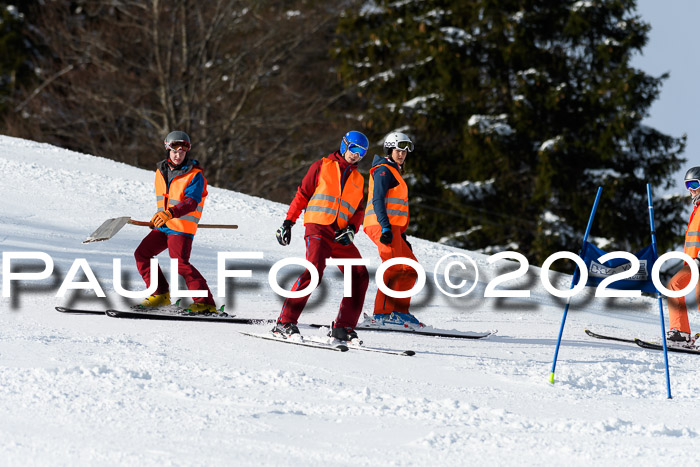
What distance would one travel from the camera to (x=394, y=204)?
7.98 metres

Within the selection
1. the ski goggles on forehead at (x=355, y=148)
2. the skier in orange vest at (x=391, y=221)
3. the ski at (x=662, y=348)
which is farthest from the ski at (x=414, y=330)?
the ski goggles on forehead at (x=355, y=148)

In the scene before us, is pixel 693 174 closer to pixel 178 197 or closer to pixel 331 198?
pixel 331 198

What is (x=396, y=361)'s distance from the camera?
676 centimetres

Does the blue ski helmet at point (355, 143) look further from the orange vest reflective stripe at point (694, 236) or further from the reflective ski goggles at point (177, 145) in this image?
the orange vest reflective stripe at point (694, 236)

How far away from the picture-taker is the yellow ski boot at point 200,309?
7.89m

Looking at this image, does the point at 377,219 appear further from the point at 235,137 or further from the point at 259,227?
the point at 235,137

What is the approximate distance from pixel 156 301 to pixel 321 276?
1676 millimetres

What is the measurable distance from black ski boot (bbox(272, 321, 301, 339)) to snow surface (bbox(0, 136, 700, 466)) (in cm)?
18

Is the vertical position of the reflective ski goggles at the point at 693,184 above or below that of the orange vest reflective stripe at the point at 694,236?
above

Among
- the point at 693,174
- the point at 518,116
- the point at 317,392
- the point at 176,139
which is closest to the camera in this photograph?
the point at 317,392

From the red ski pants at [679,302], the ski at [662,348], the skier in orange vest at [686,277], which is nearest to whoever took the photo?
the skier in orange vest at [686,277]

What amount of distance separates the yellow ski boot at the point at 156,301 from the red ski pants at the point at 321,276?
1.32m

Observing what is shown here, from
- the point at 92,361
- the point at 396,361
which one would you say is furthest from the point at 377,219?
the point at 92,361

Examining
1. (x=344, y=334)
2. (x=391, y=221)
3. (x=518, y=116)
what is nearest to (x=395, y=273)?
(x=391, y=221)
